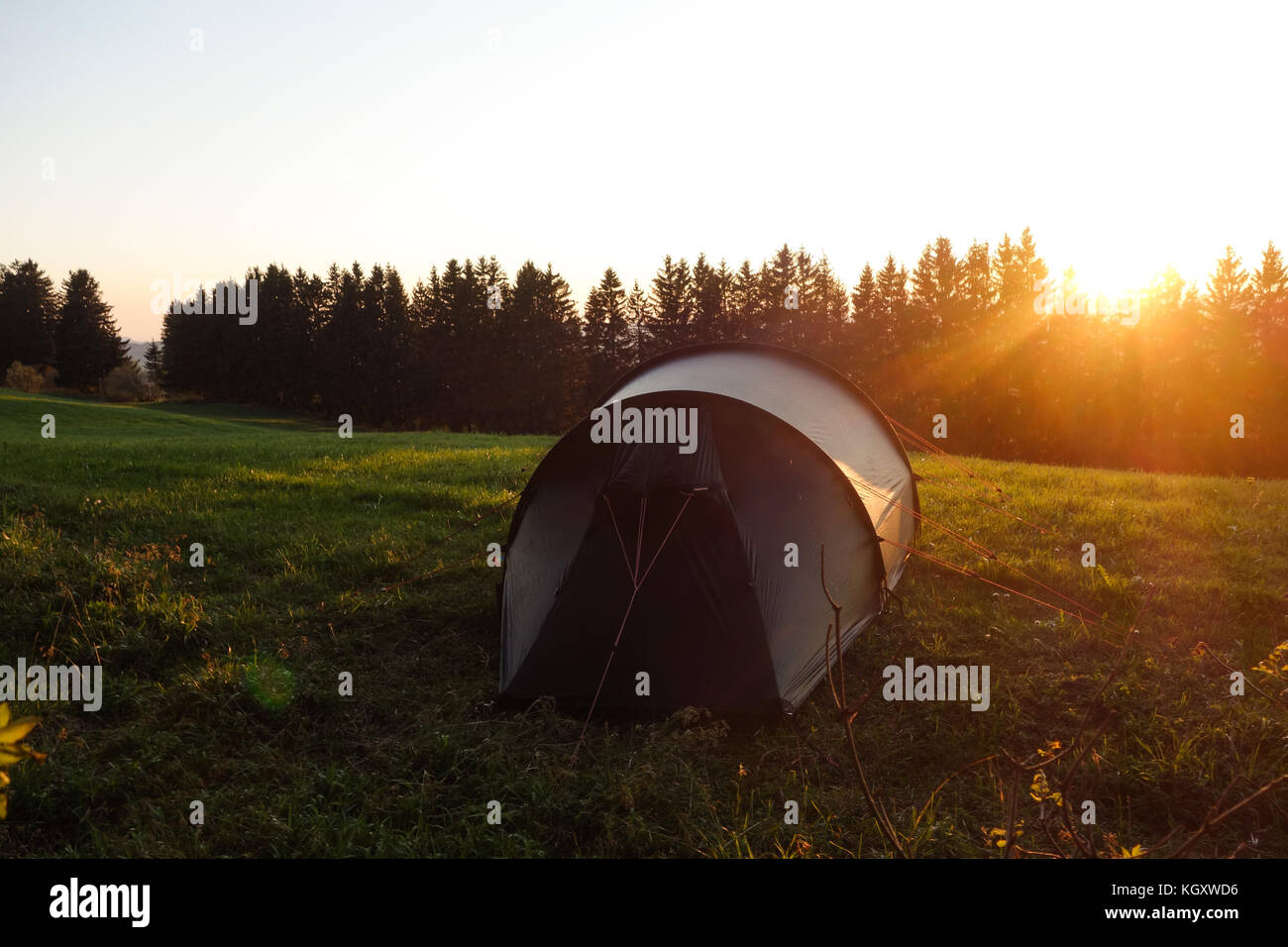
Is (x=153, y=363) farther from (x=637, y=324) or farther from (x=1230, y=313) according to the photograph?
(x=1230, y=313)

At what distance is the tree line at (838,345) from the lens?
34.0m

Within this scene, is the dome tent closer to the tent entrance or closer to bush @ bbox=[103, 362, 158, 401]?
the tent entrance

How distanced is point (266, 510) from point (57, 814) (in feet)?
20.1

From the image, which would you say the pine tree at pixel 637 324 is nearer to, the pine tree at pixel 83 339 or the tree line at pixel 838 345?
the tree line at pixel 838 345

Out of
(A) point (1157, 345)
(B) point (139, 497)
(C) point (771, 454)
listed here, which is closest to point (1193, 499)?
(C) point (771, 454)

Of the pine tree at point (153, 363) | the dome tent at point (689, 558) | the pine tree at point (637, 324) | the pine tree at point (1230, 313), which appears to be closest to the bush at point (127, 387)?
the pine tree at point (153, 363)

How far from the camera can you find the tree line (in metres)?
34.0

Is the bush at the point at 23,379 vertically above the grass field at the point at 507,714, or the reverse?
the bush at the point at 23,379

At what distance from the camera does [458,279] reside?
47688 millimetres

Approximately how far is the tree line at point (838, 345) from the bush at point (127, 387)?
16.2ft

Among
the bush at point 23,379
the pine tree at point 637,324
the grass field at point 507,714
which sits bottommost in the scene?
the grass field at point 507,714

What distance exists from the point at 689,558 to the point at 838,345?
3998 centimetres
